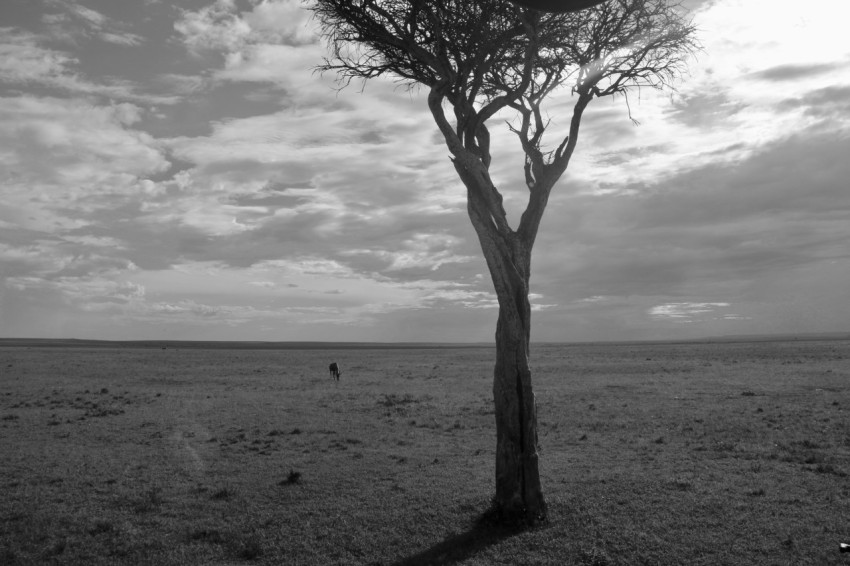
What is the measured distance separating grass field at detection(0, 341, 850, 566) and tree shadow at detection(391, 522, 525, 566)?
47mm

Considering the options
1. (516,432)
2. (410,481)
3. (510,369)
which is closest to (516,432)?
(516,432)

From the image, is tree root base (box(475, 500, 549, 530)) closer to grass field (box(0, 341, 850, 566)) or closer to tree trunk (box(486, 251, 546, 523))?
tree trunk (box(486, 251, 546, 523))

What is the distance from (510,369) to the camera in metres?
11.1

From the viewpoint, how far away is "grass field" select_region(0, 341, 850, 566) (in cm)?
1030

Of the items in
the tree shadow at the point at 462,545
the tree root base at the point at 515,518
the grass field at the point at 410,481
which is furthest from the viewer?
the tree root base at the point at 515,518

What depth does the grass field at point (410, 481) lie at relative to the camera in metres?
10.3

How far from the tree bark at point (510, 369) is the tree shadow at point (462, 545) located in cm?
30

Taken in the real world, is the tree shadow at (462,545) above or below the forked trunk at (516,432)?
below

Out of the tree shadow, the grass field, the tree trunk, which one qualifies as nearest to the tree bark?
the tree trunk

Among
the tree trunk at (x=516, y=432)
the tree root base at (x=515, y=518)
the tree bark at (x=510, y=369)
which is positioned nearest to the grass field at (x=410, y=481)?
the tree root base at (x=515, y=518)

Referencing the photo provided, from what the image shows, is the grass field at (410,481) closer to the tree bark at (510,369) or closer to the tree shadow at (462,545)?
the tree shadow at (462,545)

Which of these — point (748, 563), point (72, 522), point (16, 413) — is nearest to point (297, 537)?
point (72, 522)

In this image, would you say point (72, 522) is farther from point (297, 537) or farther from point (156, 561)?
point (297, 537)

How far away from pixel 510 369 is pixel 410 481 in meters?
5.02
